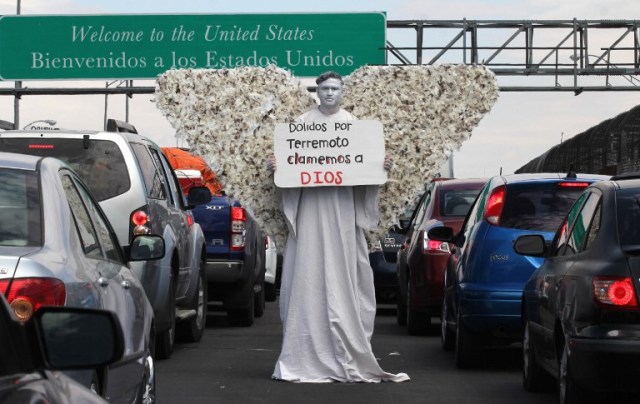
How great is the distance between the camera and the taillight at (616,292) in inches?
328

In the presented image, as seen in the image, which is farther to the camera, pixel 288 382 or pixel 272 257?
pixel 272 257

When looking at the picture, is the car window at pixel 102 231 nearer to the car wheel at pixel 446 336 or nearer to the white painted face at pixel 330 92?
the white painted face at pixel 330 92

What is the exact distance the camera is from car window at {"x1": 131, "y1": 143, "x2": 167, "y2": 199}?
1323 centimetres

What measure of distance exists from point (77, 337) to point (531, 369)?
24.4 ft

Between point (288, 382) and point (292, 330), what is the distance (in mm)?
419

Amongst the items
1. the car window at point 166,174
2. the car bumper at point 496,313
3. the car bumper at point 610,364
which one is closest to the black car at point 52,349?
the car bumper at point 610,364

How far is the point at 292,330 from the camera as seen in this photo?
12234 mm

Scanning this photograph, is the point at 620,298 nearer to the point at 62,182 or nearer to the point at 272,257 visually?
the point at 62,182

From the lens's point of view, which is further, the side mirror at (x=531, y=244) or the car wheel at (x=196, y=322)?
the car wheel at (x=196, y=322)

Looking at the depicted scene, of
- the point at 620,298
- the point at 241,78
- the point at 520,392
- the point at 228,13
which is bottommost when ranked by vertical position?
the point at 520,392

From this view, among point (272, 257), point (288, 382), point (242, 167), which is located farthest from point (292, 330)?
point (272, 257)

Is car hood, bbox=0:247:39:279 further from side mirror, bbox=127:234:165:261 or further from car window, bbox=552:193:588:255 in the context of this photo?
car window, bbox=552:193:588:255

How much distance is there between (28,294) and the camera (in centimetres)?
578

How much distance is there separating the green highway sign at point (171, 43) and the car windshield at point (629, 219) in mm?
27434
